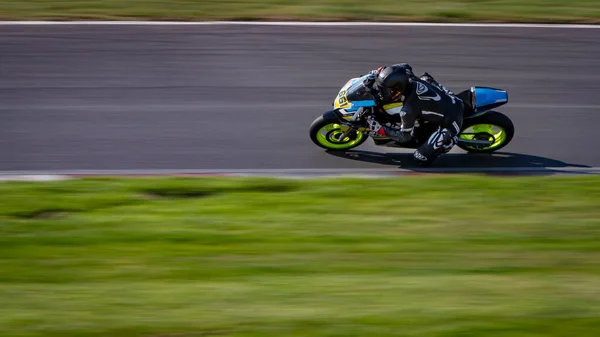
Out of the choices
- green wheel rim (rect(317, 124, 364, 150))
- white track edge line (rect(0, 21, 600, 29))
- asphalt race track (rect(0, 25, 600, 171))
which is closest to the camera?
green wheel rim (rect(317, 124, 364, 150))

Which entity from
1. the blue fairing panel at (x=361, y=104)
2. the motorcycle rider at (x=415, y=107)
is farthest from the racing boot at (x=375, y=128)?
the blue fairing panel at (x=361, y=104)

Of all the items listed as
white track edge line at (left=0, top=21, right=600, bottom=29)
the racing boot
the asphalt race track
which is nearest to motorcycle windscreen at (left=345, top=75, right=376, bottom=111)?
the racing boot

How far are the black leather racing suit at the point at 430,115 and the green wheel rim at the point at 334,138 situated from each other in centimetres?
70

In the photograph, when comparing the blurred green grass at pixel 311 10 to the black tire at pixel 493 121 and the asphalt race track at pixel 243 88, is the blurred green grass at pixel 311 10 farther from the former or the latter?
the black tire at pixel 493 121

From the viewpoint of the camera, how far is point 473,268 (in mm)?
7273

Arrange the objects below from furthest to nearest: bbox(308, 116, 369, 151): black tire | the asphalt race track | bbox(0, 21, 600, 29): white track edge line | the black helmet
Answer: bbox(0, 21, 600, 29): white track edge line
the asphalt race track
bbox(308, 116, 369, 151): black tire
the black helmet

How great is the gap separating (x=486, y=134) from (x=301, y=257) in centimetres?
501

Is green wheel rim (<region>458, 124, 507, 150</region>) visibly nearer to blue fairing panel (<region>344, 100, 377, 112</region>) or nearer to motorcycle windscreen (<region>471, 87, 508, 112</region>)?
motorcycle windscreen (<region>471, 87, 508, 112</region>)

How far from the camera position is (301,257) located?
24.8 feet

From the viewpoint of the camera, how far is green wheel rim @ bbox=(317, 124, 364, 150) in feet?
38.4

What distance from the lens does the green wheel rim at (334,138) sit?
461 inches

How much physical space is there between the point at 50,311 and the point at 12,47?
10558 millimetres

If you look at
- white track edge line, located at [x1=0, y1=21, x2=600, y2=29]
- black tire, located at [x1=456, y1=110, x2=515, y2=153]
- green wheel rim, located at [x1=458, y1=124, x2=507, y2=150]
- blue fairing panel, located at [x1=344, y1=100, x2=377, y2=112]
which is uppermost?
white track edge line, located at [x1=0, y1=21, x2=600, y2=29]

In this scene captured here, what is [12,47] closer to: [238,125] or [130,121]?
[130,121]
